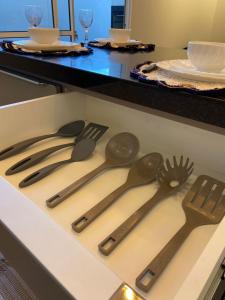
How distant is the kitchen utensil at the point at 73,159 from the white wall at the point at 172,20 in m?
2.82

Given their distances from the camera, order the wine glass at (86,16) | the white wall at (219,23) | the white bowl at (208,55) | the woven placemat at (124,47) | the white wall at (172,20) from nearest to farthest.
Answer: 1. the white bowl at (208,55)
2. the woven placemat at (124,47)
3. the wine glass at (86,16)
4. the white wall at (172,20)
5. the white wall at (219,23)

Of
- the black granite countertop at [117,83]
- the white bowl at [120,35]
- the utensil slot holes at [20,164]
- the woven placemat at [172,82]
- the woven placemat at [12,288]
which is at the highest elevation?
the white bowl at [120,35]

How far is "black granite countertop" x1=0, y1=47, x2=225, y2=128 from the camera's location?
44 cm

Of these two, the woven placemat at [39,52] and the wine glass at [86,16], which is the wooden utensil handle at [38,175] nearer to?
the woven placemat at [39,52]

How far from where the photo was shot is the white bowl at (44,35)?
0.82 m

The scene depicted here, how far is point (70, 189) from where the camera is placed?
480 millimetres

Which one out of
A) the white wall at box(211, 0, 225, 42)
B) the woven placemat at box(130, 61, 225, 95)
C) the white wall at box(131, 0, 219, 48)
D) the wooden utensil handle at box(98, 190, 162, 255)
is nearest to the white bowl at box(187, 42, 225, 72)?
the woven placemat at box(130, 61, 225, 95)

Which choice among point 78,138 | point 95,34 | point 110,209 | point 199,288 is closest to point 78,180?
point 110,209

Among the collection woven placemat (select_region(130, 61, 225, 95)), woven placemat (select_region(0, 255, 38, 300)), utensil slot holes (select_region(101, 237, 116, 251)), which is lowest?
woven placemat (select_region(0, 255, 38, 300))

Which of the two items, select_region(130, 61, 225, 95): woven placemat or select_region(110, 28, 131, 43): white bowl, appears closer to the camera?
select_region(130, 61, 225, 95): woven placemat

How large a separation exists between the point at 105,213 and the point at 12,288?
714mm

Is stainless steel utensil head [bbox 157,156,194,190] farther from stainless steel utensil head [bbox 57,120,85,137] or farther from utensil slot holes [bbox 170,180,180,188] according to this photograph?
stainless steel utensil head [bbox 57,120,85,137]

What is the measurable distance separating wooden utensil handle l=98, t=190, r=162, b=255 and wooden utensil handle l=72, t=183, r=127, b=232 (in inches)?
1.9

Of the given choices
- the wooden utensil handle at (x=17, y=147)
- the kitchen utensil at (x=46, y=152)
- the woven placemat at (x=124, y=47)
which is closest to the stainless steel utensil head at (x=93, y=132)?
the kitchen utensil at (x=46, y=152)
